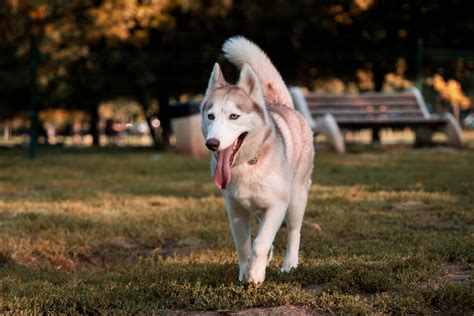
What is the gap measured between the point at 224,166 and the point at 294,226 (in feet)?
3.64

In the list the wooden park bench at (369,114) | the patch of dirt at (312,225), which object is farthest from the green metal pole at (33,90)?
the patch of dirt at (312,225)

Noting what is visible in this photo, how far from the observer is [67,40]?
786 inches

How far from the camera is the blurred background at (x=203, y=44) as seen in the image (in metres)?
20.2

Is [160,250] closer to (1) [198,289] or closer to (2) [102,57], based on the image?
(1) [198,289]

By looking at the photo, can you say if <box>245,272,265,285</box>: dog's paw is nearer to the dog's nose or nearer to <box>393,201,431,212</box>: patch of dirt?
the dog's nose

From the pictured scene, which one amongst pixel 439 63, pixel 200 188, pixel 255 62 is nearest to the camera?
pixel 255 62

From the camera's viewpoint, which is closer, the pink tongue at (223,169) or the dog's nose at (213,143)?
the dog's nose at (213,143)

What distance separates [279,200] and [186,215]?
9.99 feet

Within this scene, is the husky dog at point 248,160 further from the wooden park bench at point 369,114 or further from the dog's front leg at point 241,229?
the wooden park bench at point 369,114

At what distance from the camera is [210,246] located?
5.96m

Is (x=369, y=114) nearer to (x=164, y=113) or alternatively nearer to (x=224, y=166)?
(x=164, y=113)

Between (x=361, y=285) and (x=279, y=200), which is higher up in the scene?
(x=279, y=200)

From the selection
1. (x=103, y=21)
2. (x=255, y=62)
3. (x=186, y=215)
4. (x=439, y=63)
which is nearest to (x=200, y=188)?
(x=186, y=215)

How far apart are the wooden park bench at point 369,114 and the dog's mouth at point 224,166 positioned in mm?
11082
